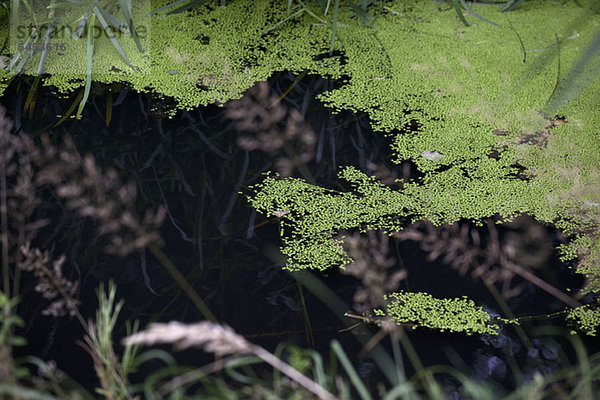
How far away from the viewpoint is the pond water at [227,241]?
1.30 m

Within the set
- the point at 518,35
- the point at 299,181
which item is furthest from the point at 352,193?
the point at 518,35

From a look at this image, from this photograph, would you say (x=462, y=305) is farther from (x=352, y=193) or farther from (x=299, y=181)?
(x=299, y=181)

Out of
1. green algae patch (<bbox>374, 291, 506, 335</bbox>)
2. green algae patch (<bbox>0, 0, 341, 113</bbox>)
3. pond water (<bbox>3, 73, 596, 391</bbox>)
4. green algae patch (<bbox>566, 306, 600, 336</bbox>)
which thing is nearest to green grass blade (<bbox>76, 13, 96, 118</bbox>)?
pond water (<bbox>3, 73, 596, 391</bbox>)

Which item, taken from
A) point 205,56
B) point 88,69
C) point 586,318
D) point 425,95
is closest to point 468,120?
point 425,95

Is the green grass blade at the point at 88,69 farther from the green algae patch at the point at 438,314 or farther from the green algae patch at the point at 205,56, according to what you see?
the green algae patch at the point at 438,314

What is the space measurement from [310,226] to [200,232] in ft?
0.89

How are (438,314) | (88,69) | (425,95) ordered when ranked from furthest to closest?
(425,95) → (88,69) → (438,314)

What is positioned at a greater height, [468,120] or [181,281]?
[468,120]

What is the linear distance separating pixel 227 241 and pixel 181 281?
168mm

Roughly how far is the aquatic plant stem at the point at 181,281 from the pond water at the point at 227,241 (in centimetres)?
1

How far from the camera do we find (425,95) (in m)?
2.04

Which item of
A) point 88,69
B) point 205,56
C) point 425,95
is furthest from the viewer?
point 205,56

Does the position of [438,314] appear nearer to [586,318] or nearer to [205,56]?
[586,318]

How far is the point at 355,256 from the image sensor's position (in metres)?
1.48
